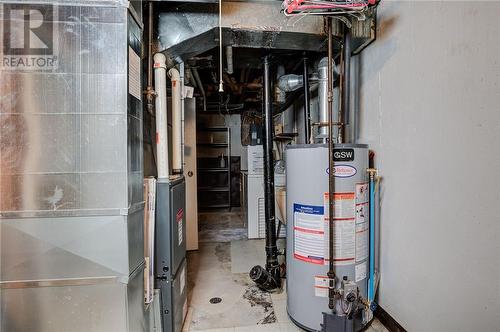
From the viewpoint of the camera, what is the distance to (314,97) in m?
3.01

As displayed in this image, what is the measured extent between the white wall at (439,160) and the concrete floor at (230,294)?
0.61 metres

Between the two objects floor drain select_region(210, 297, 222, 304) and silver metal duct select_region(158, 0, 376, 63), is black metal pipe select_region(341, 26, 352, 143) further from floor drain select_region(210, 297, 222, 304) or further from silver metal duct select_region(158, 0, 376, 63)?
floor drain select_region(210, 297, 222, 304)

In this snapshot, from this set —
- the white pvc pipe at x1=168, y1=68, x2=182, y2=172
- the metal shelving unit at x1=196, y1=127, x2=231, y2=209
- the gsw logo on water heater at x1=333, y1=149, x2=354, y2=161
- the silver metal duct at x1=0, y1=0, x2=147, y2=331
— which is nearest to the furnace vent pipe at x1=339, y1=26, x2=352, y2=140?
the gsw logo on water heater at x1=333, y1=149, x2=354, y2=161

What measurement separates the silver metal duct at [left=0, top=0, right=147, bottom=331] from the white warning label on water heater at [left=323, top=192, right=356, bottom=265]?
1110 millimetres

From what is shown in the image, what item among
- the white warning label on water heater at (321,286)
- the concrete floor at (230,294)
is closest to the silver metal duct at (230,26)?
the white warning label on water heater at (321,286)

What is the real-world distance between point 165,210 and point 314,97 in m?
2.33

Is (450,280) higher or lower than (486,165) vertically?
lower

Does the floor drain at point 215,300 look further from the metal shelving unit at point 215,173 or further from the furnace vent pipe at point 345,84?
the metal shelving unit at point 215,173

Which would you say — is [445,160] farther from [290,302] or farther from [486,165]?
[290,302]

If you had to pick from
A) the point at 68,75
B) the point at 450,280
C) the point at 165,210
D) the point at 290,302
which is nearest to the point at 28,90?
the point at 68,75

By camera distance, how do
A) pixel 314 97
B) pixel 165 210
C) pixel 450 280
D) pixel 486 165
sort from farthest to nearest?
1. pixel 314 97
2. pixel 165 210
3. pixel 450 280
4. pixel 486 165

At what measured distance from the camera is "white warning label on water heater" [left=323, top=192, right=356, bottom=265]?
4.88 feet

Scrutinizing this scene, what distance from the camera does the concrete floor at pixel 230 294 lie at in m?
1.71

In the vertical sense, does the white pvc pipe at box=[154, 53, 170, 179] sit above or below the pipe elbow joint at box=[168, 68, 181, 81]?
below
